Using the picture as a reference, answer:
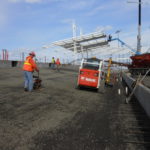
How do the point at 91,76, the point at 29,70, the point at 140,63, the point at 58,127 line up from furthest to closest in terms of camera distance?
1. the point at 140,63
2. the point at 91,76
3. the point at 29,70
4. the point at 58,127

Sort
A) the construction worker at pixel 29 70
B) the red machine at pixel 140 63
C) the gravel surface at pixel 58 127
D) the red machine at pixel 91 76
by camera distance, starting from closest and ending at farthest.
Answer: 1. the gravel surface at pixel 58 127
2. the construction worker at pixel 29 70
3. the red machine at pixel 91 76
4. the red machine at pixel 140 63

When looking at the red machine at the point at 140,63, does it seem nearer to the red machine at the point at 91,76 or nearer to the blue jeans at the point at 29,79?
the red machine at the point at 91,76

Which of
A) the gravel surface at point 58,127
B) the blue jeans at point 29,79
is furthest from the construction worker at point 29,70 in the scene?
the gravel surface at point 58,127

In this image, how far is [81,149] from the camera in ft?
15.1

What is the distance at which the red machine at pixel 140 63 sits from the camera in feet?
91.2

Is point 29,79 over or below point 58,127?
over

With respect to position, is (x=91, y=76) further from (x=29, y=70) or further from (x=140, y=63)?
(x=140, y=63)

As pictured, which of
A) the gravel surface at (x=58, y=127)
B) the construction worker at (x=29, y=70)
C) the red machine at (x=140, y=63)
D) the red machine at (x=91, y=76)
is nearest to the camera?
the gravel surface at (x=58, y=127)

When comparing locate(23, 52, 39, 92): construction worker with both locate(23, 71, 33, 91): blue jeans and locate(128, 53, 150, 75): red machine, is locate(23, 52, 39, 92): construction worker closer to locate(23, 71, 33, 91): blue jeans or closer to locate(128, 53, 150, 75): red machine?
locate(23, 71, 33, 91): blue jeans

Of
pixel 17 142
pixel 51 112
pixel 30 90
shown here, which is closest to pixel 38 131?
pixel 17 142

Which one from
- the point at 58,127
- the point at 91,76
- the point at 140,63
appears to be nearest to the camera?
the point at 58,127

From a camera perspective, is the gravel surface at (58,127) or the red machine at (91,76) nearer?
the gravel surface at (58,127)

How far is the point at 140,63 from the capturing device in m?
29.0

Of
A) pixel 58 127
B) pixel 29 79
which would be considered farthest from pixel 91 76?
pixel 58 127
